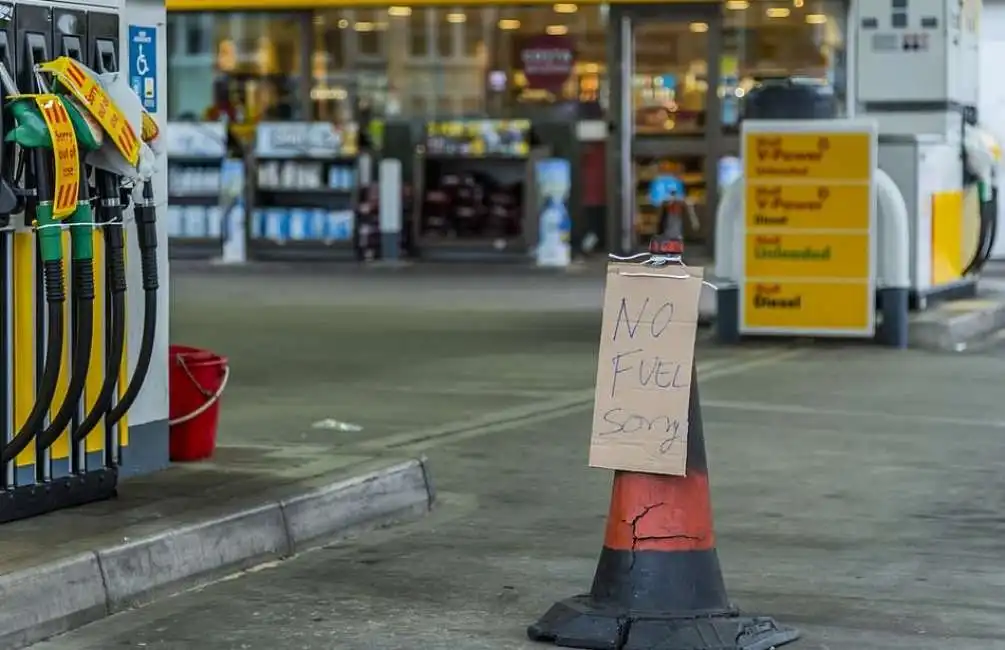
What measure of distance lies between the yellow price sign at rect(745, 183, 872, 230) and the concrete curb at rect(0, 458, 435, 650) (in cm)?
729

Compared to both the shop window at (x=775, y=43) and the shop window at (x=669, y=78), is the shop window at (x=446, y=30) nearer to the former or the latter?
the shop window at (x=669, y=78)

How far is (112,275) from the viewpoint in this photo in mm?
7199

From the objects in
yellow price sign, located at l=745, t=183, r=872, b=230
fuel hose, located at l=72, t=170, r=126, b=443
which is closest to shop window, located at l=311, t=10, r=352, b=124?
yellow price sign, located at l=745, t=183, r=872, b=230

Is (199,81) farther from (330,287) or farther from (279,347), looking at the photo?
(279,347)

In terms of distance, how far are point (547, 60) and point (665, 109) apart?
190cm

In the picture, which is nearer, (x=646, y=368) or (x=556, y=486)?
(x=646, y=368)

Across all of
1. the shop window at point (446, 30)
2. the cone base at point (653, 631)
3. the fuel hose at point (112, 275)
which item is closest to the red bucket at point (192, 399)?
the fuel hose at point (112, 275)

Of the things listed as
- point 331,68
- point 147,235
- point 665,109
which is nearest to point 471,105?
point 331,68

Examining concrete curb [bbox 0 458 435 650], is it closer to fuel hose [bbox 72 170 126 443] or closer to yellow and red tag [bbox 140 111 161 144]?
fuel hose [bbox 72 170 126 443]

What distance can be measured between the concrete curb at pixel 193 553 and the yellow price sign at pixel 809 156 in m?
7.32

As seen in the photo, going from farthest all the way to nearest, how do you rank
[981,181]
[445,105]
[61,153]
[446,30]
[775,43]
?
[446,30] → [445,105] → [775,43] → [981,181] → [61,153]

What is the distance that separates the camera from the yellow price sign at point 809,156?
15.1m

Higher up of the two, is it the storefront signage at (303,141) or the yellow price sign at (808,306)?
the storefront signage at (303,141)

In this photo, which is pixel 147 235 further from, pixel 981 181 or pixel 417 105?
pixel 417 105
